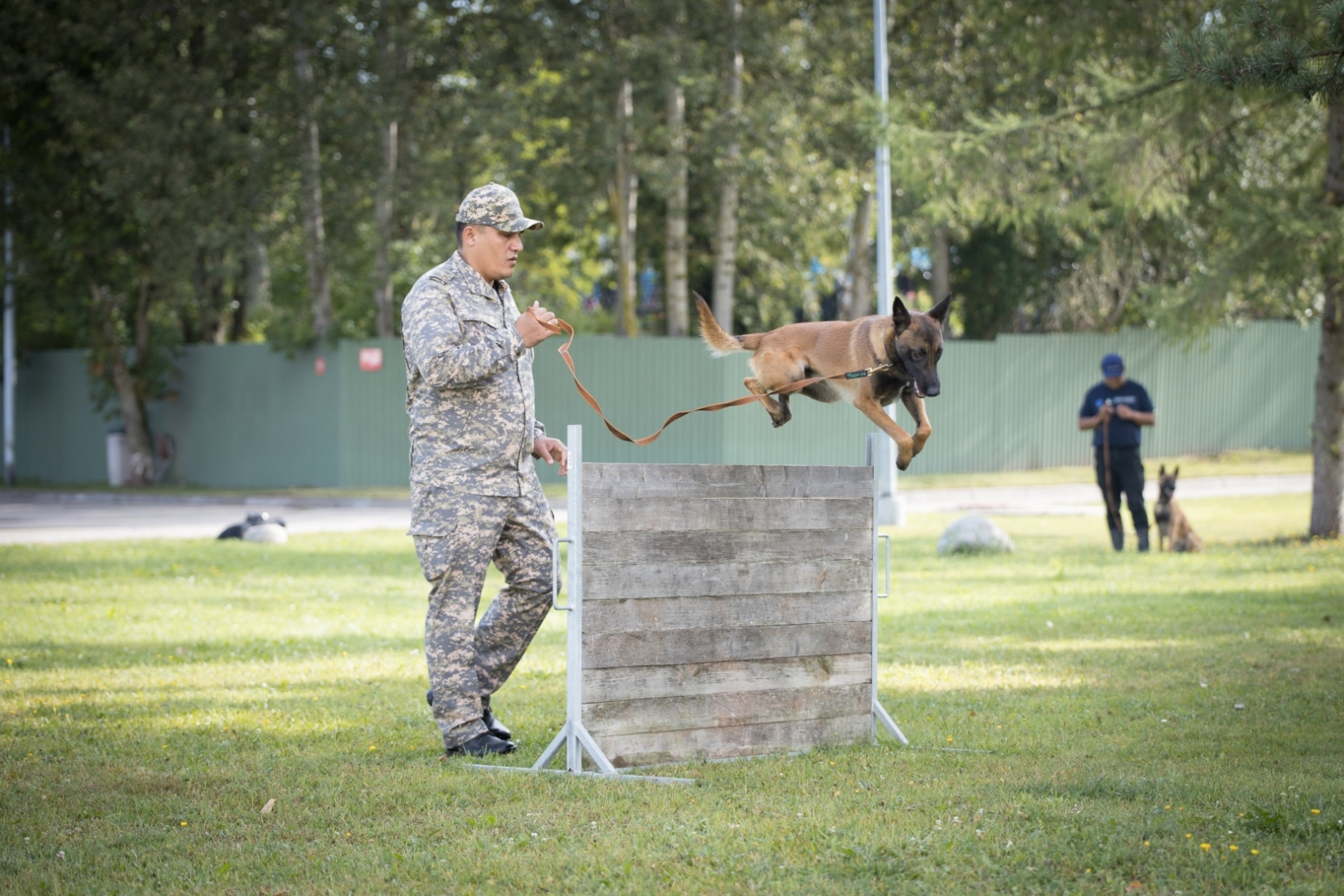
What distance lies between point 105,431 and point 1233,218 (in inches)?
920

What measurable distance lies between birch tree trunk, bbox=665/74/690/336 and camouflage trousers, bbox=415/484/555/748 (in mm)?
17621

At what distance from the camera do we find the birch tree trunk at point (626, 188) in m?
23.0

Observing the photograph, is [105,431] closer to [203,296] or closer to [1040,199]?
[203,296]

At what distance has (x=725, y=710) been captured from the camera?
5.57 meters

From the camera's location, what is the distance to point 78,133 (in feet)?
79.7

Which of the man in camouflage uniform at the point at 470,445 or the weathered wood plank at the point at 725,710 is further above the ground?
the man in camouflage uniform at the point at 470,445

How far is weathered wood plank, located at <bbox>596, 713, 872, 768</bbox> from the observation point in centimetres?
537

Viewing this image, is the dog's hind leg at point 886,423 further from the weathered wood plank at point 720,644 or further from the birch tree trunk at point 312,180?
the birch tree trunk at point 312,180

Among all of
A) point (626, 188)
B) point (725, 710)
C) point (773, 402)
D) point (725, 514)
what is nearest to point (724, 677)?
point (725, 710)

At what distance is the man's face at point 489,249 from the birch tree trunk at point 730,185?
17787mm

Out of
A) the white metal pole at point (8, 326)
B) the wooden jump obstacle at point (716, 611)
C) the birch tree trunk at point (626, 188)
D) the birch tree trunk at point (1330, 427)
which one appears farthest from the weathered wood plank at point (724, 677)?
the white metal pole at point (8, 326)

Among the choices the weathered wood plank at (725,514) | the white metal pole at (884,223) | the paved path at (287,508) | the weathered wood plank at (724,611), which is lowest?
the paved path at (287,508)

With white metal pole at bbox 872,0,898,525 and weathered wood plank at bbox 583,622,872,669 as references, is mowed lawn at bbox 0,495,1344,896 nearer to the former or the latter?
weathered wood plank at bbox 583,622,872,669

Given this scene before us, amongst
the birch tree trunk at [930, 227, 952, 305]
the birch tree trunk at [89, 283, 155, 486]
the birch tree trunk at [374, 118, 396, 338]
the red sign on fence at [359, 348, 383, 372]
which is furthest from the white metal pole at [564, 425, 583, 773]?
the birch tree trunk at [930, 227, 952, 305]
